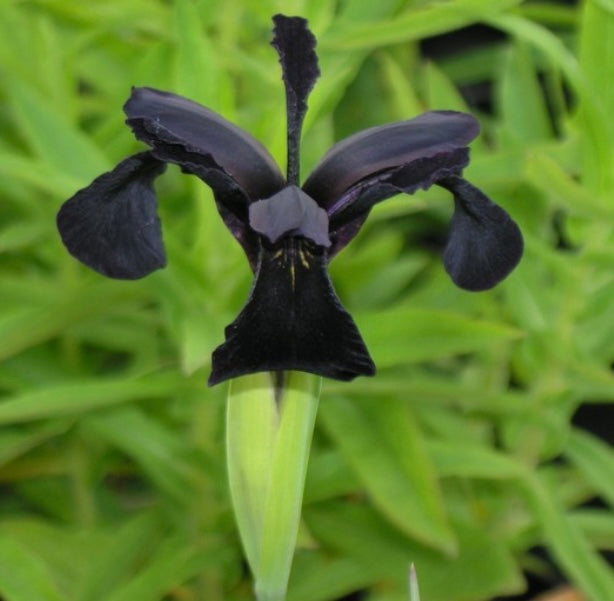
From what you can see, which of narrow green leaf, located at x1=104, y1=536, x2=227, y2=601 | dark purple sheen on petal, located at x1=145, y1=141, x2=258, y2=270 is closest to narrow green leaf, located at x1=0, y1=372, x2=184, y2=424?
narrow green leaf, located at x1=104, y1=536, x2=227, y2=601

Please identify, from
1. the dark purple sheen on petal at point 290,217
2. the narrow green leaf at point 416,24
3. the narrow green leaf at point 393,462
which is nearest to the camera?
the dark purple sheen on petal at point 290,217

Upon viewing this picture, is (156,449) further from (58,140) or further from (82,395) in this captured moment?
(58,140)

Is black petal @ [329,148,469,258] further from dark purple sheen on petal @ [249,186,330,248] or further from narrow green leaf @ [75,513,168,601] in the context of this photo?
narrow green leaf @ [75,513,168,601]

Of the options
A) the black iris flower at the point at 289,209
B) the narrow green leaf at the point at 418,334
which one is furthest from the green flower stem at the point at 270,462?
the narrow green leaf at the point at 418,334

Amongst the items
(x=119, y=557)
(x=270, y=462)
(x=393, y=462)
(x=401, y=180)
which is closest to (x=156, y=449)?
(x=119, y=557)

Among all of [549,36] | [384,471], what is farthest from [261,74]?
[384,471]

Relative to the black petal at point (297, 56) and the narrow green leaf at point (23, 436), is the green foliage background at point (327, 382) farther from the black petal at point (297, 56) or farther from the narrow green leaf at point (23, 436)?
the black petal at point (297, 56)

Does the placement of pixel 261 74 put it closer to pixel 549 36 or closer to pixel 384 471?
pixel 549 36
